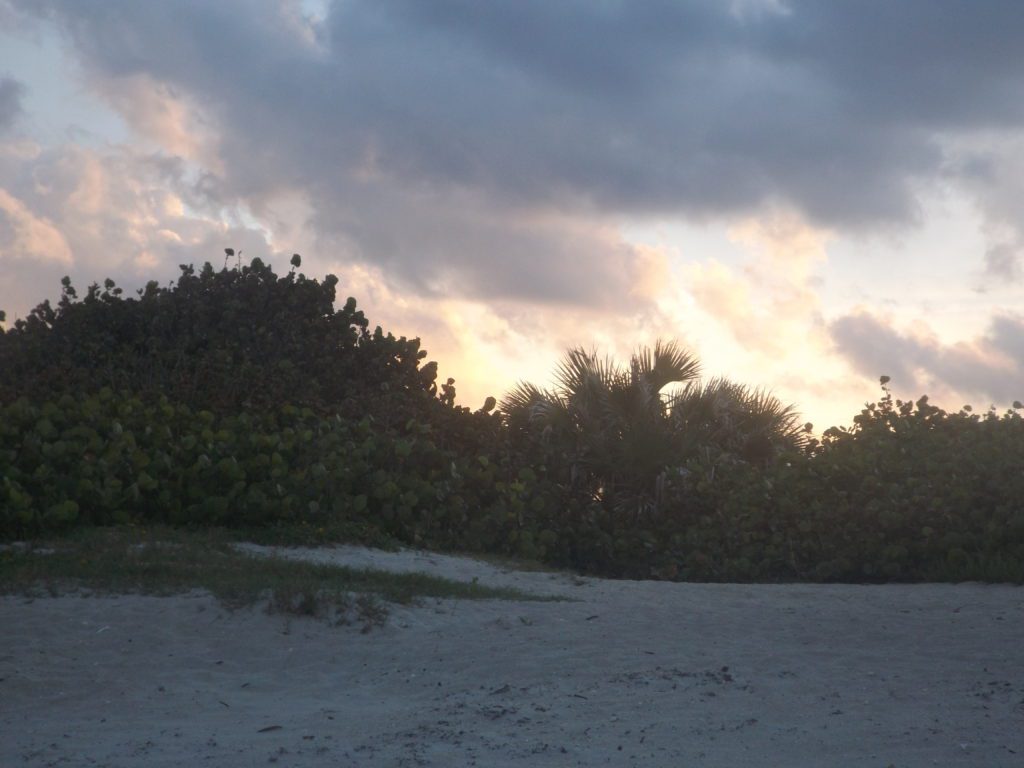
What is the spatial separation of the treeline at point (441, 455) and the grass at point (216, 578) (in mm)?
1038

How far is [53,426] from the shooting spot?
39.5 ft

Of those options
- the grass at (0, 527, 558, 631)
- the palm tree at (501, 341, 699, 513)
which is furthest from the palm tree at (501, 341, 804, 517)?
the grass at (0, 527, 558, 631)

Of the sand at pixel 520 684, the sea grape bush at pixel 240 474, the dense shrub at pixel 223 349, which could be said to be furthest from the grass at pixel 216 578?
the dense shrub at pixel 223 349

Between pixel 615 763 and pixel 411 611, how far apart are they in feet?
11.8

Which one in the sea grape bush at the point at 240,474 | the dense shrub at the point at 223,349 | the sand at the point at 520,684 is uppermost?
the dense shrub at the point at 223,349

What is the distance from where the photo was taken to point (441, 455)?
561 inches

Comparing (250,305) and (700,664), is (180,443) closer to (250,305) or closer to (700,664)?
(250,305)

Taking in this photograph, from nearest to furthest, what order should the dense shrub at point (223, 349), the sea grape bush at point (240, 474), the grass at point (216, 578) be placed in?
the grass at point (216, 578)
the sea grape bush at point (240, 474)
the dense shrub at point (223, 349)

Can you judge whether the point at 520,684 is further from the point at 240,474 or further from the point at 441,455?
the point at 441,455

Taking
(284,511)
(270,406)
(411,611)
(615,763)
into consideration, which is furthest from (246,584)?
(270,406)

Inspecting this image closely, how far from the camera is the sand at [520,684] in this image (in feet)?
17.5

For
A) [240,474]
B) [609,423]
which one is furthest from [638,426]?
[240,474]

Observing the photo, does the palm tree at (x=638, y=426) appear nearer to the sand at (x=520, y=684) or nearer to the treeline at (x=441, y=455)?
the treeline at (x=441, y=455)

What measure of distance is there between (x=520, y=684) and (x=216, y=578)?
3.51 meters
